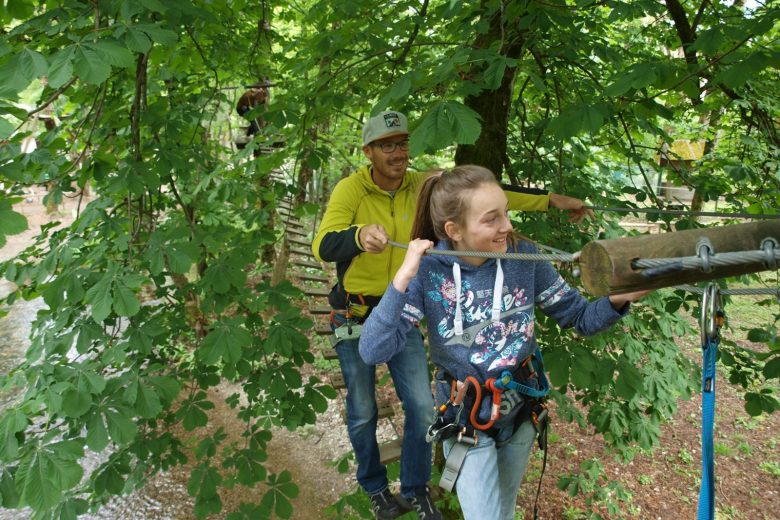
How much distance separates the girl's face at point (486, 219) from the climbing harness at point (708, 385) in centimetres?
63

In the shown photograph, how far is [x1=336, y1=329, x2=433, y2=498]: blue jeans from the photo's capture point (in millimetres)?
2150

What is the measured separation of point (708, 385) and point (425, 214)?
Result: 0.99 metres

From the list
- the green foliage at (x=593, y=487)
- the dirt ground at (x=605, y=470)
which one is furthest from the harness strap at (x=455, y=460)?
the dirt ground at (x=605, y=470)

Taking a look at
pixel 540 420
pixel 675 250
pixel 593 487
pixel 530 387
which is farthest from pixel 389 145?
pixel 593 487

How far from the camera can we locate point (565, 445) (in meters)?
5.65

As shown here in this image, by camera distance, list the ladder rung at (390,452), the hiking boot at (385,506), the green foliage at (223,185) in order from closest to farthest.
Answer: the green foliage at (223,185) < the hiking boot at (385,506) < the ladder rung at (390,452)

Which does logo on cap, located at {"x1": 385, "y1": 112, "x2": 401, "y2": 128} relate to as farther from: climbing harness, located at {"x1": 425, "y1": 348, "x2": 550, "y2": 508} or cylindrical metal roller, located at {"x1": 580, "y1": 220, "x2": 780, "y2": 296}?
cylindrical metal roller, located at {"x1": 580, "y1": 220, "x2": 780, "y2": 296}

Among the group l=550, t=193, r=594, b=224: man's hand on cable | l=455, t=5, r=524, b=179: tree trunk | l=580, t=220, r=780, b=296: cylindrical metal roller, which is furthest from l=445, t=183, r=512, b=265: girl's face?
l=455, t=5, r=524, b=179: tree trunk

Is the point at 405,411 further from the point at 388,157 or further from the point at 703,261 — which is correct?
the point at 703,261

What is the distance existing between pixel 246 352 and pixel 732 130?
3.71 m

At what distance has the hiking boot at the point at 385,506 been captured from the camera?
221 cm

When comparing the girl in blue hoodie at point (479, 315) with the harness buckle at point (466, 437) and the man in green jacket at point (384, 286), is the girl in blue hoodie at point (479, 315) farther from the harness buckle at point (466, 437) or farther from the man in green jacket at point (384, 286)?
Answer: the man in green jacket at point (384, 286)

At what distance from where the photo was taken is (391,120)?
2.06 meters

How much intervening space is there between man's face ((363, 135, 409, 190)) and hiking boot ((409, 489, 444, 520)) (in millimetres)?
1413
